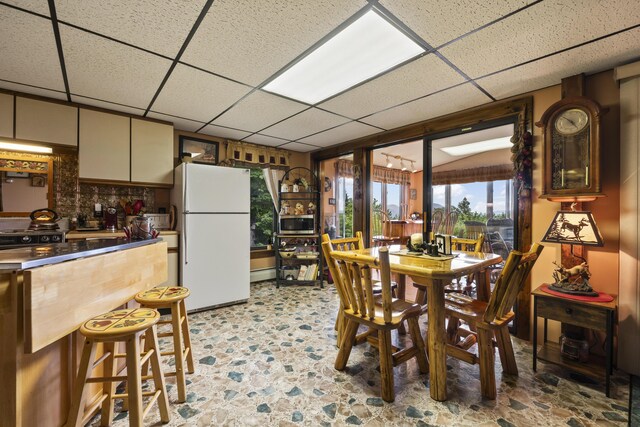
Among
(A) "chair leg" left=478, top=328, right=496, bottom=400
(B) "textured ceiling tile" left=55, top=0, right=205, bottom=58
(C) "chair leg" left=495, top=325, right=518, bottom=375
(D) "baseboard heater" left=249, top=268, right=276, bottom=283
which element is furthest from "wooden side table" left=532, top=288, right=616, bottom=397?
(D) "baseboard heater" left=249, top=268, right=276, bottom=283

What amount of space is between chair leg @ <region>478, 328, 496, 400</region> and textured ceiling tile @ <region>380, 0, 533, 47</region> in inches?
77.3

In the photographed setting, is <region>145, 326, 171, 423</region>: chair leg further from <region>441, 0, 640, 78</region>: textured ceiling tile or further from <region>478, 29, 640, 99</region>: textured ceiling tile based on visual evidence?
<region>478, 29, 640, 99</region>: textured ceiling tile

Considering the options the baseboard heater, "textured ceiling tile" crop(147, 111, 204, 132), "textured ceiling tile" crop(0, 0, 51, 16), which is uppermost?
"textured ceiling tile" crop(147, 111, 204, 132)

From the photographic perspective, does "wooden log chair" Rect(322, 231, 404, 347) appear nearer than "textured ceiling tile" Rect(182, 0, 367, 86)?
No

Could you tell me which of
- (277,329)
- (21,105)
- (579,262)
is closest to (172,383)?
(277,329)

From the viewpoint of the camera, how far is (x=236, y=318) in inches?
124

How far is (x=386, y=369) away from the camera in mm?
1791

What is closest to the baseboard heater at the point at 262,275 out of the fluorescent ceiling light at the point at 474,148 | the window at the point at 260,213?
the window at the point at 260,213

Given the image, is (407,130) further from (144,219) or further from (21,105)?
(21,105)

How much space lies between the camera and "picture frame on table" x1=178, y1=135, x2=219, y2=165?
3.92 meters

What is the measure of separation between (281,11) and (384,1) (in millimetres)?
580

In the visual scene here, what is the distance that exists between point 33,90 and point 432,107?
4045 millimetres

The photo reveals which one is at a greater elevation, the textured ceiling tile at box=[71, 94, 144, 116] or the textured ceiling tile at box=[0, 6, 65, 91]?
the textured ceiling tile at box=[71, 94, 144, 116]

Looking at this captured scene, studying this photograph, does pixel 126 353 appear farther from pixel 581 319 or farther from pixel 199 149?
pixel 199 149
